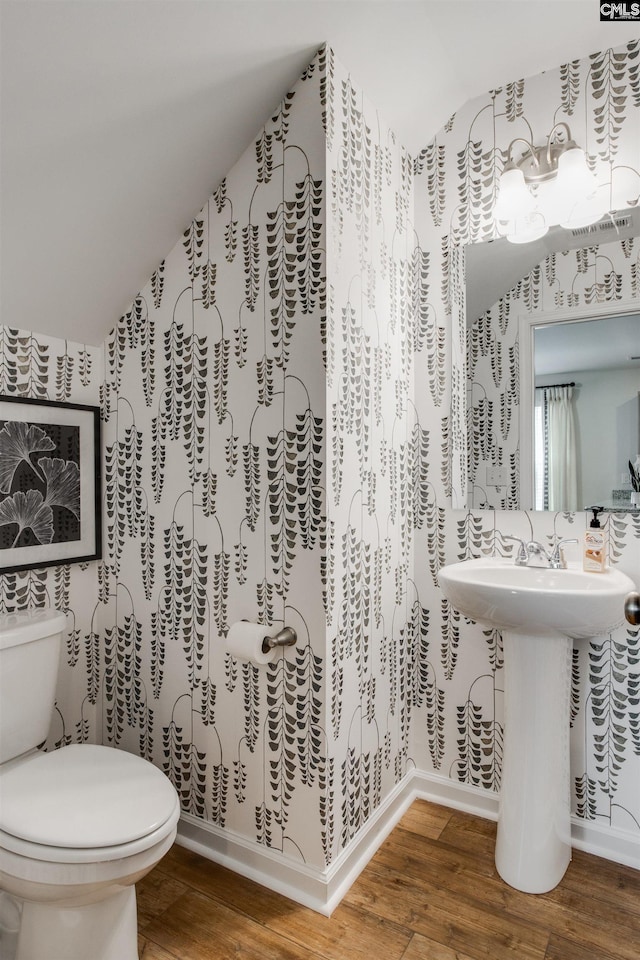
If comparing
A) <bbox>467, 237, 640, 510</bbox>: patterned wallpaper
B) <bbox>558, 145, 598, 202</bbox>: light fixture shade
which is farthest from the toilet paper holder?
<bbox>558, 145, 598, 202</bbox>: light fixture shade

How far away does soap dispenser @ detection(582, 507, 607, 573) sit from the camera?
1715 millimetres

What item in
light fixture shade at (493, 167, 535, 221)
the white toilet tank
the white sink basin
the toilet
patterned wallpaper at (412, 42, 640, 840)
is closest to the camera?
the toilet

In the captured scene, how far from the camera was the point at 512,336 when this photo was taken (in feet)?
6.48

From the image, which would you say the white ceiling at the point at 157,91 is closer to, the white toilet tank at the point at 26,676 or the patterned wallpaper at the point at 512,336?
the patterned wallpaper at the point at 512,336

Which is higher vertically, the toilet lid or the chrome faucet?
the chrome faucet

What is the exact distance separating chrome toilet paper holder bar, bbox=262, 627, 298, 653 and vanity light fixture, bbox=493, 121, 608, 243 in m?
1.48

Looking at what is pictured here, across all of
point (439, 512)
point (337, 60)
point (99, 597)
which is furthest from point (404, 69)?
point (99, 597)

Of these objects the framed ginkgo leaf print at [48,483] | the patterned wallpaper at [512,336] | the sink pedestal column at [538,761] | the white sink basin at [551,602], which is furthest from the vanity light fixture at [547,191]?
the framed ginkgo leaf print at [48,483]

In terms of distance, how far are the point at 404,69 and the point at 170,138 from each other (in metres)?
0.75

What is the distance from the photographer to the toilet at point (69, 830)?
1225 mm

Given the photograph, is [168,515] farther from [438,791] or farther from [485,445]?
[438,791]

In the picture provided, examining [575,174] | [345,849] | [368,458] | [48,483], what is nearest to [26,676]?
[48,483]

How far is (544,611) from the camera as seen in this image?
57.2 inches

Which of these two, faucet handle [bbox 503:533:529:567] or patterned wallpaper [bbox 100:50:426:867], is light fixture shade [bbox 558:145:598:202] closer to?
patterned wallpaper [bbox 100:50:426:867]
